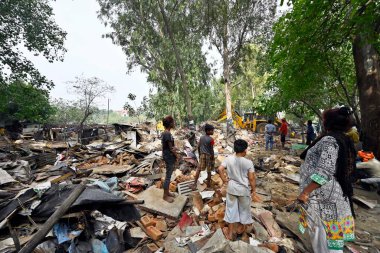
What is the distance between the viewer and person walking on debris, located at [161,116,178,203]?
15.3 feet

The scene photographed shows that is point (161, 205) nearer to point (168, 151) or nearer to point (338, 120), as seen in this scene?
point (168, 151)

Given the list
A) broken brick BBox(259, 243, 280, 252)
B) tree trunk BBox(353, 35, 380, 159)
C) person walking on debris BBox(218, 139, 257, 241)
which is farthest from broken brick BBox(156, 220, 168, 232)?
tree trunk BBox(353, 35, 380, 159)

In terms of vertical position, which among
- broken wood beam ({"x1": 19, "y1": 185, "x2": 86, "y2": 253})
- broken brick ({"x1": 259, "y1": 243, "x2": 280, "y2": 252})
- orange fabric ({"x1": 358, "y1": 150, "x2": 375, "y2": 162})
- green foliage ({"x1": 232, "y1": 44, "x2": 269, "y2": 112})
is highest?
green foliage ({"x1": 232, "y1": 44, "x2": 269, "y2": 112})

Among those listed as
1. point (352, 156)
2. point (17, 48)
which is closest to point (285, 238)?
point (352, 156)

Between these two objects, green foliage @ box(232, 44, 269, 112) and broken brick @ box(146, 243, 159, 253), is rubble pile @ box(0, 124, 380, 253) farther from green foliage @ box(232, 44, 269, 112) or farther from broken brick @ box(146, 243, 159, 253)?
green foliage @ box(232, 44, 269, 112)

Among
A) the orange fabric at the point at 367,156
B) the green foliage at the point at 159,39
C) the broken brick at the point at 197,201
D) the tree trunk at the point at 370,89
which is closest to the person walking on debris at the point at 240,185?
the broken brick at the point at 197,201

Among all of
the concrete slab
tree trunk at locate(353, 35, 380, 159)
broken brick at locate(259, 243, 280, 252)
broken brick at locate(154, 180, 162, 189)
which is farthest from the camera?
tree trunk at locate(353, 35, 380, 159)

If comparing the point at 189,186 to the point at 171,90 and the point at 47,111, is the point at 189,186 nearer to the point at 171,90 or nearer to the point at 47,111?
the point at 171,90

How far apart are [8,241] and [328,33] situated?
6.78 m

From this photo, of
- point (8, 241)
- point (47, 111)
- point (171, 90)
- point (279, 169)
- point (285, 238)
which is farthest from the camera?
point (47, 111)

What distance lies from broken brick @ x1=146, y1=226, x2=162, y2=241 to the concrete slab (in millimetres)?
537

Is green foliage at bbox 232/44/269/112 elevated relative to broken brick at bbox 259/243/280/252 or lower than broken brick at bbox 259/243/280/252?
elevated

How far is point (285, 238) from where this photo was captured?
341 cm

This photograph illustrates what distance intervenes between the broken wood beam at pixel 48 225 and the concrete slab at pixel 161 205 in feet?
7.22
